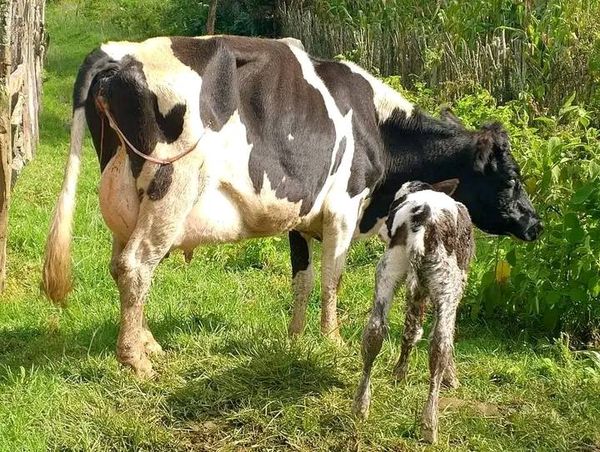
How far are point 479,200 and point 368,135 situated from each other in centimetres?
104

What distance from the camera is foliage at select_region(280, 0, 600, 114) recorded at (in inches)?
429

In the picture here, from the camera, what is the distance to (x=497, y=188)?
6.36 m

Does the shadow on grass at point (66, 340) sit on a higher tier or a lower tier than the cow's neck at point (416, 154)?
lower

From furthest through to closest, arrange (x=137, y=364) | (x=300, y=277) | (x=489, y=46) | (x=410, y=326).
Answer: (x=489, y=46)
(x=300, y=277)
(x=137, y=364)
(x=410, y=326)

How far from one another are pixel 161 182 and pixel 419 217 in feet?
4.69

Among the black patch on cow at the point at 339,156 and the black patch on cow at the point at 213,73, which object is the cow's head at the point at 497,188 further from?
the black patch on cow at the point at 213,73

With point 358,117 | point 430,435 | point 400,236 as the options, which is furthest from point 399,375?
point 358,117

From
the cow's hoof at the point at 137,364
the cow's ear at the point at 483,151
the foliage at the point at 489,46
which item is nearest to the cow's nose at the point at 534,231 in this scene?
the cow's ear at the point at 483,151

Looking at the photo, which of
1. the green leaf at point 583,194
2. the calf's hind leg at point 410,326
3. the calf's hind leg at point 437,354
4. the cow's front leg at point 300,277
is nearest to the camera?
the calf's hind leg at point 437,354

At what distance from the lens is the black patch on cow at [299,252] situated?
6.13 meters

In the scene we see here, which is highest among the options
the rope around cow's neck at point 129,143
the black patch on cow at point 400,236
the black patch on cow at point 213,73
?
the black patch on cow at point 213,73

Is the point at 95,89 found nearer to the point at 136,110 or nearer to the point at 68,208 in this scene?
the point at 136,110

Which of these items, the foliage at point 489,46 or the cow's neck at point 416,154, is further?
the foliage at point 489,46

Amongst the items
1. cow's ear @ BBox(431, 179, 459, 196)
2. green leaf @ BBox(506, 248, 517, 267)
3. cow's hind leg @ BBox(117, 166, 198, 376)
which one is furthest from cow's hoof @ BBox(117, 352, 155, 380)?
green leaf @ BBox(506, 248, 517, 267)
